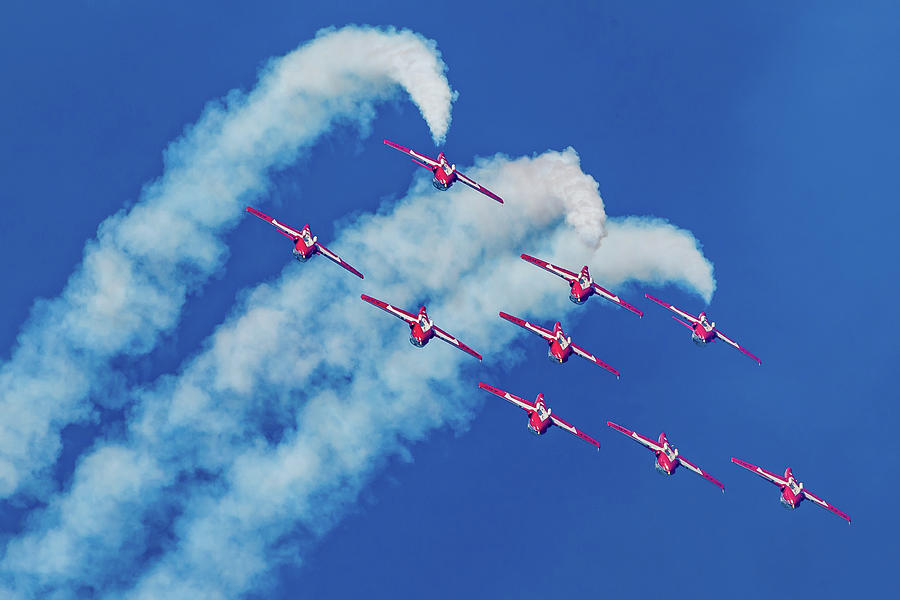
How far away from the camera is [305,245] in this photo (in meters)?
143

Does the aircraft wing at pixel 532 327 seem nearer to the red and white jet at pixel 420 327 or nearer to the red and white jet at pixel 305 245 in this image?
the red and white jet at pixel 420 327

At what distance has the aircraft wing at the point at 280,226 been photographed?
474 feet

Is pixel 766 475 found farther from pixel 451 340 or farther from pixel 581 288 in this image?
pixel 451 340

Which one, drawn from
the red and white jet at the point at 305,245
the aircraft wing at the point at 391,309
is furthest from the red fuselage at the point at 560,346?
the red and white jet at the point at 305,245

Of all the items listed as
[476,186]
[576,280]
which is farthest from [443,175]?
[576,280]

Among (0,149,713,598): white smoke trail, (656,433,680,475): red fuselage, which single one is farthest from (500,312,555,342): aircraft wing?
(656,433,680,475): red fuselage

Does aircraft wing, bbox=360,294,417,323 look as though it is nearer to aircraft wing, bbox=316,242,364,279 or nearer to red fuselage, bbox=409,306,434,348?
red fuselage, bbox=409,306,434,348

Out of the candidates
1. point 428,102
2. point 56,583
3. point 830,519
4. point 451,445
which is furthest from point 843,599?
point 56,583

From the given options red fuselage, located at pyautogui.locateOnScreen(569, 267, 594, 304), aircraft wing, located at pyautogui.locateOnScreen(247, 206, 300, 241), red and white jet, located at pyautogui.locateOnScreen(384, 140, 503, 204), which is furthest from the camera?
aircraft wing, located at pyautogui.locateOnScreen(247, 206, 300, 241)

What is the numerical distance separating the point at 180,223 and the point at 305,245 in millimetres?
13553

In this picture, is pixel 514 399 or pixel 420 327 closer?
pixel 420 327

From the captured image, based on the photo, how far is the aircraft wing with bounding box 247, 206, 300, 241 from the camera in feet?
474

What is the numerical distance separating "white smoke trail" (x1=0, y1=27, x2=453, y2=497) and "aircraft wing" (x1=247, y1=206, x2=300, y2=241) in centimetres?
370

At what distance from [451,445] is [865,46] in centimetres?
6882
